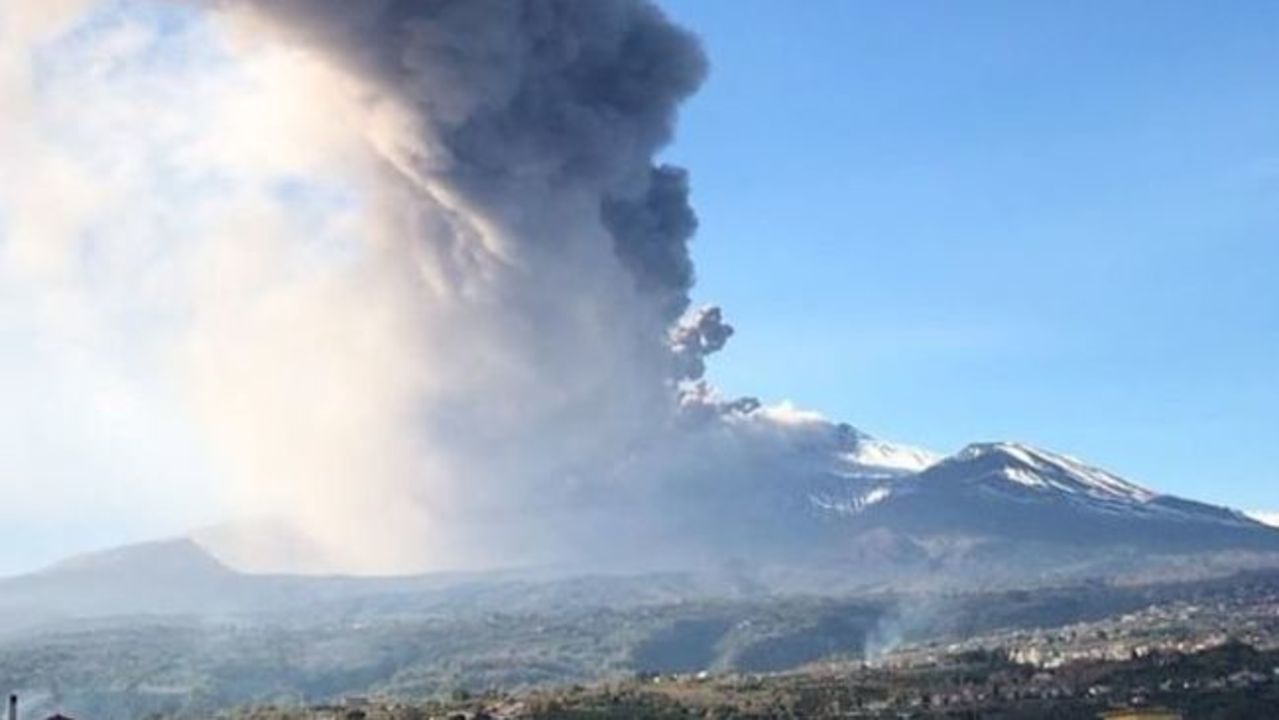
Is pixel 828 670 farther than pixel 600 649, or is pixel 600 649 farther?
pixel 600 649

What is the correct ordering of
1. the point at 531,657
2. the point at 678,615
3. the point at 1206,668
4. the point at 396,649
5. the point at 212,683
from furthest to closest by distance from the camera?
the point at 678,615 → the point at 396,649 → the point at 531,657 → the point at 212,683 → the point at 1206,668

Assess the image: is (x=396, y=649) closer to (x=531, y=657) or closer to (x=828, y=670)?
(x=531, y=657)

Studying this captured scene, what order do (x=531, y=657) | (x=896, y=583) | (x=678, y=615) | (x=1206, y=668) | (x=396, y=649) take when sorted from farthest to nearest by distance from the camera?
Result: (x=896, y=583), (x=678, y=615), (x=396, y=649), (x=531, y=657), (x=1206, y=668)

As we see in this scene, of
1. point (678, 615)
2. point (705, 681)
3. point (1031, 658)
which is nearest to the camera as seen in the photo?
point (705, 681)

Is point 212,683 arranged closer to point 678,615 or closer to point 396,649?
point 396,649

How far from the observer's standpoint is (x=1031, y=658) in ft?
297

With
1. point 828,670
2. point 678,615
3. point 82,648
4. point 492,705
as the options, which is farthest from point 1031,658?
point 82,648

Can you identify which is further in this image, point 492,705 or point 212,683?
point 212,683

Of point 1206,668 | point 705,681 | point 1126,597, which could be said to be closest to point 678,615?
point 1126,597

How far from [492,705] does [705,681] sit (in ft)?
51.7

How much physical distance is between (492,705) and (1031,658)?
33.9 m

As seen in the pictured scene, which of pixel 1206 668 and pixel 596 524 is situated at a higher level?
pixel 596 524

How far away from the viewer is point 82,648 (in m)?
135

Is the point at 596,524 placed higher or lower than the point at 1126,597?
higher
